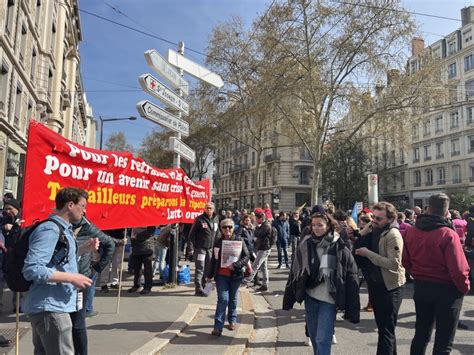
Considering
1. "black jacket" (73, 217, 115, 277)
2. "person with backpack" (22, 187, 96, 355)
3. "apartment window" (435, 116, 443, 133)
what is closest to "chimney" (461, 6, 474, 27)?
"apartment window" (435, 116, 443, 133)

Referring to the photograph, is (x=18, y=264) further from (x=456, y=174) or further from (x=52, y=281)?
(x=456, y=174)

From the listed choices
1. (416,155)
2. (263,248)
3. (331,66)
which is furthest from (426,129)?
(263,248)

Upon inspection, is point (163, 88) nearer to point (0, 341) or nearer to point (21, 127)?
point (0, 341)

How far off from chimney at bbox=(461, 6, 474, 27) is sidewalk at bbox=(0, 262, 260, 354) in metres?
49.0

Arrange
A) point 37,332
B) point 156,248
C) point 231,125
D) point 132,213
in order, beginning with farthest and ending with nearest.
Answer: point 231,125 < point 156,248 < point 132,213 < point 37,332

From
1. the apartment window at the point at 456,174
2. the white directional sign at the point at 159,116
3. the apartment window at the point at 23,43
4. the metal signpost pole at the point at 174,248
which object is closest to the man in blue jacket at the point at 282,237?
the metal signpost pole at the point at 174,248

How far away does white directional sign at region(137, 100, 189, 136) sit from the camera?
7328 millimetres

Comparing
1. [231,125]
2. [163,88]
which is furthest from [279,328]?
[231,125]

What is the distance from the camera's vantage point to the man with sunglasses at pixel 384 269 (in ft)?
13.7

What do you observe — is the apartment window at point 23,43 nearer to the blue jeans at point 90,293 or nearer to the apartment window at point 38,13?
the apartment window at point 38,13

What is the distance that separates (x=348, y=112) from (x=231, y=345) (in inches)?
913

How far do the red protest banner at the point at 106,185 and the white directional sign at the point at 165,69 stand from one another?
6.09 feet

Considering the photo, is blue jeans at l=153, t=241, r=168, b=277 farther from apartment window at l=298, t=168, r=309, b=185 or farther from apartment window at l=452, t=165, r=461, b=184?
apartment window at l=298, t=168, r=309, b=185

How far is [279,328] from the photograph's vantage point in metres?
→ 6.14
